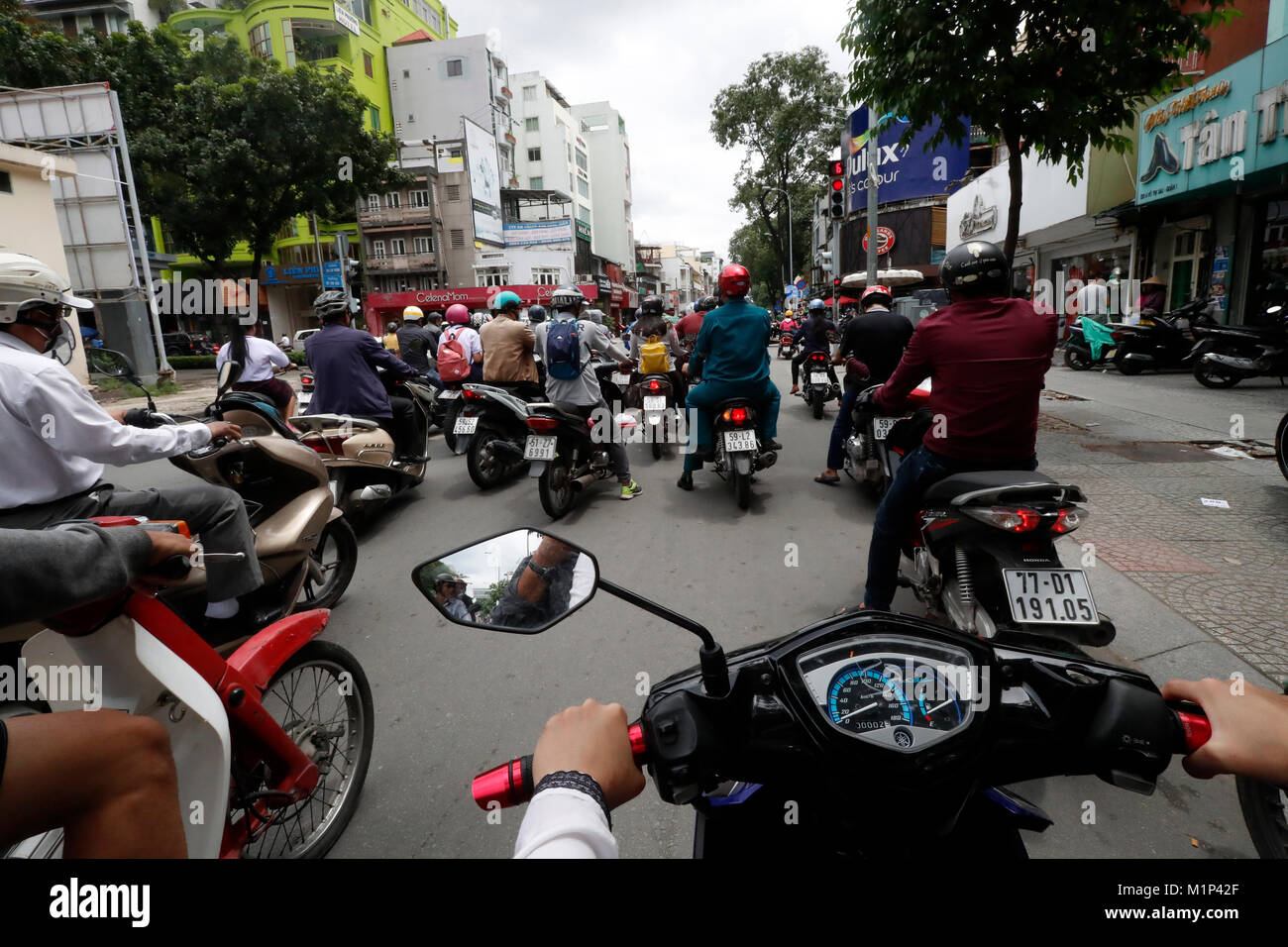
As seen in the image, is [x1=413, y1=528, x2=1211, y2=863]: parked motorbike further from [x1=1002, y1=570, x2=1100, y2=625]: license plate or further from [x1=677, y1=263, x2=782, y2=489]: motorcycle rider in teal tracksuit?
[x1=677, y1=263, x2=782, y2=489]: motorcycle rider in teal tracksuit

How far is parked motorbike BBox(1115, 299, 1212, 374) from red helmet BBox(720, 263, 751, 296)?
35.4ft

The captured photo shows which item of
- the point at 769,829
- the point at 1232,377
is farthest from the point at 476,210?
the point at 769,829

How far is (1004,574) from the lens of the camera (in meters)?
2.75

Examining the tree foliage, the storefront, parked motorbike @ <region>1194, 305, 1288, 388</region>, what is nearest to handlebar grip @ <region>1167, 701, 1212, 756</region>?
parked motorbike @ <region>1194, 305, 1288, 388</region>

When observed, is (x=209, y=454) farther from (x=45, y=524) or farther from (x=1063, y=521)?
(x=1063, y=521)

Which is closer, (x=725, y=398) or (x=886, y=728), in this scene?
(x=886, y=728)

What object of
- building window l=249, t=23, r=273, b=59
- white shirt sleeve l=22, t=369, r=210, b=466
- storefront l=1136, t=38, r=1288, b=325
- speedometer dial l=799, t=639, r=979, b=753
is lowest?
speedometer dial l=799, t=639, r=979, b=753

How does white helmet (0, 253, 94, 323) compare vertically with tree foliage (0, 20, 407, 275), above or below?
below

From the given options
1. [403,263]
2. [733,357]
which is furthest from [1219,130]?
[403,263]

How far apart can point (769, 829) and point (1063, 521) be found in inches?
78.5

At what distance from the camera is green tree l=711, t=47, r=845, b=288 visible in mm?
33719

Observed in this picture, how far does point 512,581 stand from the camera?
51.7 inches

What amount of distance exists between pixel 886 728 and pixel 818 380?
32.7 ft

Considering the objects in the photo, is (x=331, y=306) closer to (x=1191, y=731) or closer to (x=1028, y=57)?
(x=1191, y=731)
